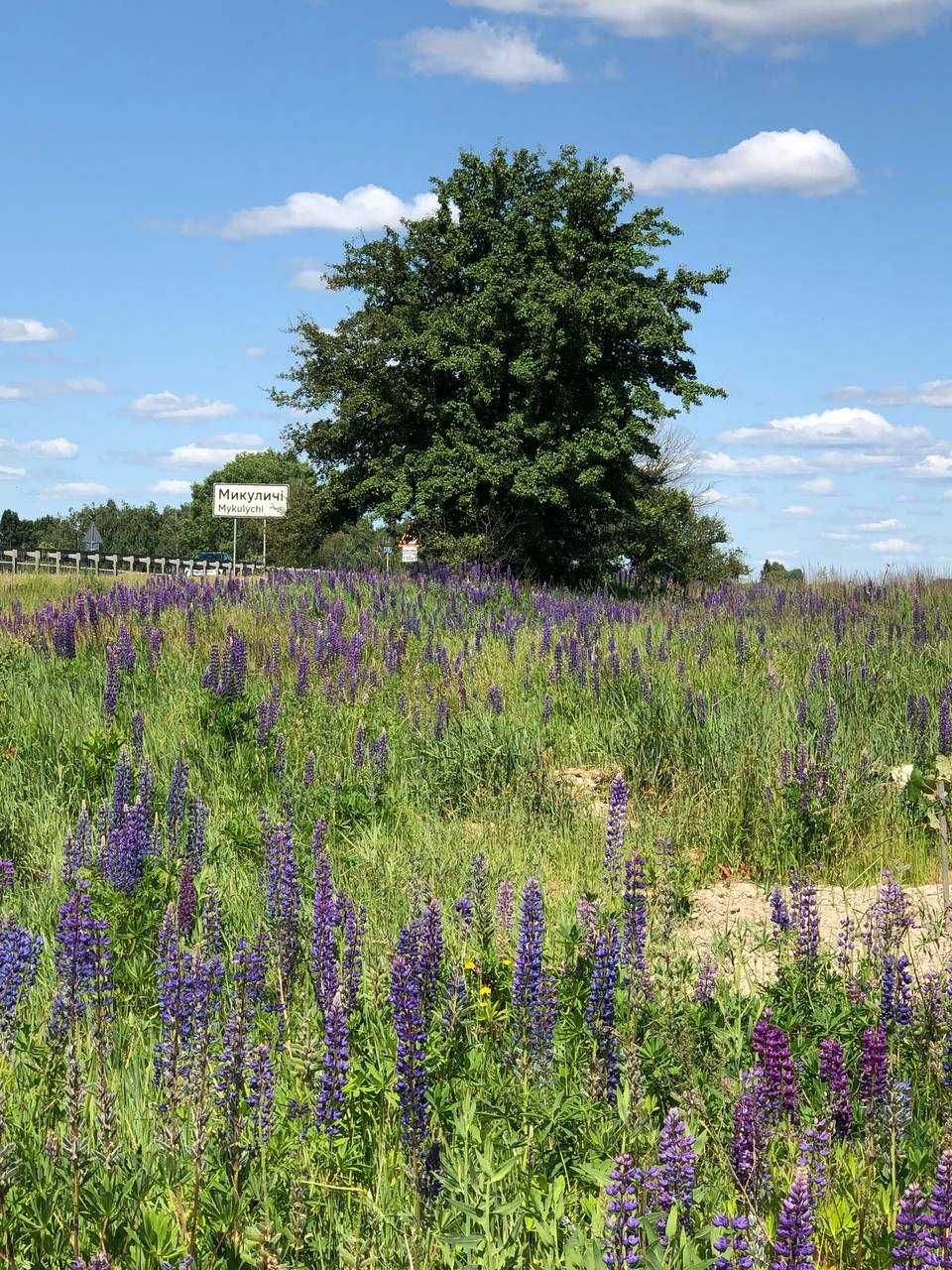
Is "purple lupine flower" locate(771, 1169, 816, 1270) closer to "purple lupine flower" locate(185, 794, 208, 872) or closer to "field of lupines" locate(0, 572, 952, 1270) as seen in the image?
"field of lupines" locate(0, 572, 952, 1270)

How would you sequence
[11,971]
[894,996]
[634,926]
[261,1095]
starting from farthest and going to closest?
[634,926] < [894,996] < [11,971] < [261,1095]

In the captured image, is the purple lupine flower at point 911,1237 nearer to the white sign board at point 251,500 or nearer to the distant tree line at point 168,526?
the white sign board at point 251,500

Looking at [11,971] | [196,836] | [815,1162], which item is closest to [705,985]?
[815,1162]

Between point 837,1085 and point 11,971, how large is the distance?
7.82 feet

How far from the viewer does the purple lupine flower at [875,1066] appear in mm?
3076

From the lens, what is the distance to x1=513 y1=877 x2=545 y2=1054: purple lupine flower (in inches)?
134

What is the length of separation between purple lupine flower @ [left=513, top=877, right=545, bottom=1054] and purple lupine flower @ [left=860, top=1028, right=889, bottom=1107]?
A: 0.90 m

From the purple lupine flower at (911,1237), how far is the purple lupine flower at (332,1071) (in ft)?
4.35

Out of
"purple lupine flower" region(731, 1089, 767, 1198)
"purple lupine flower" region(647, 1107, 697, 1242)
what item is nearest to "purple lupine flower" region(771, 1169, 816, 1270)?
"purple lupine flower" region(647, 1107, 697, 1242)

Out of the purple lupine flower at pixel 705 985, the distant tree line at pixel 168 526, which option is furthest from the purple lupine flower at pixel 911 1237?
the distant tree line at pixel 168 526

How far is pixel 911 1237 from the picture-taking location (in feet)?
Result: 6.96

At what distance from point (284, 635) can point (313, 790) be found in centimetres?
442

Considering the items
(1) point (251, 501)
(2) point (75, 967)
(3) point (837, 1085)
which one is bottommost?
(3) point (837, 1085)

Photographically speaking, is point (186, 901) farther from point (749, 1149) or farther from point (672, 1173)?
point (672, 1173)
